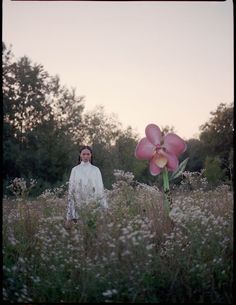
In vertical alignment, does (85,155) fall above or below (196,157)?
below

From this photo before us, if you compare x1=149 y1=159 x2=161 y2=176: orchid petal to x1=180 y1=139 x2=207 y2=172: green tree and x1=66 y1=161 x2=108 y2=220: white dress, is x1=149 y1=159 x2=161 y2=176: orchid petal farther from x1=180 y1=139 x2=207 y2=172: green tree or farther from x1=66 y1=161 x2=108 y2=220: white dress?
x1=180 y1=139 x2=207 y2=172: green tree

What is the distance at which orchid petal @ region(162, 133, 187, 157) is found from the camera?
5.38m

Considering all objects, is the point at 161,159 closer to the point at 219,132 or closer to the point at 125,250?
the point at 125,250

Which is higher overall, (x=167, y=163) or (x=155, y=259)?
(x=167, y=163)

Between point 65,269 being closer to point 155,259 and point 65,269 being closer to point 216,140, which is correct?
point 155,259

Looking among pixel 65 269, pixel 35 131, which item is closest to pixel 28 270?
pixel 65 269

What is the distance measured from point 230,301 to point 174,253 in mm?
681

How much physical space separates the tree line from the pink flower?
15557mm

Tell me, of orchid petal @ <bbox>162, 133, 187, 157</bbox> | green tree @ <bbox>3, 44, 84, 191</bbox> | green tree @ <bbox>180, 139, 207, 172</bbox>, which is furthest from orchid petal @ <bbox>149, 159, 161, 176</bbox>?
green tree @ <bbox>180, 139, 207, 172</bbox>

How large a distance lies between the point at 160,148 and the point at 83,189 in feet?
3.53

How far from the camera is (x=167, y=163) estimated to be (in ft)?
17.6

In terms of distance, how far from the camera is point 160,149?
17.7 feet

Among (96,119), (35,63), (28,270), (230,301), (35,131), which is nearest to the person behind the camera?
(230,301)

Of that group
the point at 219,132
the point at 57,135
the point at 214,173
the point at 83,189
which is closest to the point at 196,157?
the point at 219,132
